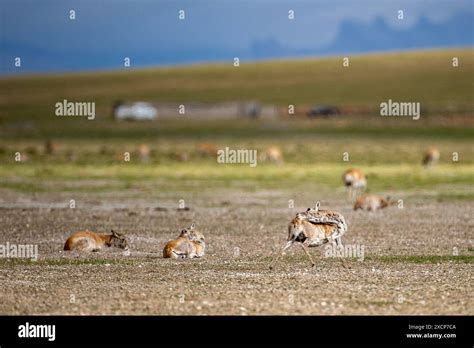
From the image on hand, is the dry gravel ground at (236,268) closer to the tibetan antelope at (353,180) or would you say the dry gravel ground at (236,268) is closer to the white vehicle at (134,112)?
the tibetan antelope at (353,180)

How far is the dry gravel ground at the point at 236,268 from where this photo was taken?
14961mm

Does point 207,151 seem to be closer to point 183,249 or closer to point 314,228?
point 183,249

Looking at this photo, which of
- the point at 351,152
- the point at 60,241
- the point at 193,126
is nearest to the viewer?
the point at 60,241

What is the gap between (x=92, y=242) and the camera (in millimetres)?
20547

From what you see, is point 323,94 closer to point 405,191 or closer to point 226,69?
point 226,69

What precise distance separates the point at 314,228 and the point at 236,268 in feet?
4.99

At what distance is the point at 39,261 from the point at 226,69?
496 ft

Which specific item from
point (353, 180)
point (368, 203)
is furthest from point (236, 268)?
point (353, 180)

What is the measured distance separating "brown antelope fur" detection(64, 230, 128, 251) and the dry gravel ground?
23cm

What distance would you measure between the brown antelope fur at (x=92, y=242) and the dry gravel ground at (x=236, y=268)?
0.23 metres

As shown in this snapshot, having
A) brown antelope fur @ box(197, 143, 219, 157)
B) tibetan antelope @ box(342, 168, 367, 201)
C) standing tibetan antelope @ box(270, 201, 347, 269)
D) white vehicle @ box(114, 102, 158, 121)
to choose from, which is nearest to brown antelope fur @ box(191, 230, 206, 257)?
standing tibetan antelope @ box(270, 201, 347, 269)
